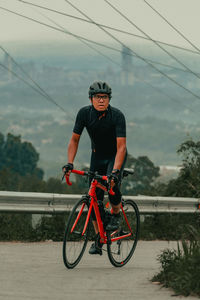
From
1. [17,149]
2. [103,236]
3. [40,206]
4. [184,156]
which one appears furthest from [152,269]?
[17,149]

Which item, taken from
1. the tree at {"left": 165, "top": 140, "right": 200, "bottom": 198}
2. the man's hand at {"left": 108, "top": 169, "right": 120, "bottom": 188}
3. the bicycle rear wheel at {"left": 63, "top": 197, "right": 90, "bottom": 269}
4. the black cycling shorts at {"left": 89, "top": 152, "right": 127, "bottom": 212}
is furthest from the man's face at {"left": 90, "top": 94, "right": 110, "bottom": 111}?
the tree at {"left": 165, "top": 140, "right": 200, "bottom": 198}

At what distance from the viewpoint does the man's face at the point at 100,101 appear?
8.34m

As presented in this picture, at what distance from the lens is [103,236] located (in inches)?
339

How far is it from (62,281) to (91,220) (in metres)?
1.38

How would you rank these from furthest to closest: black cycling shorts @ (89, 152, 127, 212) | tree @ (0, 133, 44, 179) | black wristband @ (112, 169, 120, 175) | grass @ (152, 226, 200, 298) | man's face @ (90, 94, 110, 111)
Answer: tree @ (0, 133, 44, 179)
black cycling shorts @ (89, 152, 127, 212)
man's face @ (90, 94, 110, 111)
black wristband @ (112, 169, 120, 175)
grass @ (152, 226, 200, 298)

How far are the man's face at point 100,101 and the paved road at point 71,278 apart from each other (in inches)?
70.4

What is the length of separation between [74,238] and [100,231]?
545 mm

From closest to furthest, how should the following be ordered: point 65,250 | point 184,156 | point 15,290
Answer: point 15,290, point 65,250, point 184,156

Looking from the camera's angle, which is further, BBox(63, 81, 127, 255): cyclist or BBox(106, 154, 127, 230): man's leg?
BBox(106, 154, 127, 230): man's leg

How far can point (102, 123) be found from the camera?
8422 millimetres

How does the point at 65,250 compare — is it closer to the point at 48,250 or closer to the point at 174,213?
the point at 48,250

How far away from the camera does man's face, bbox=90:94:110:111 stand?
8344mm

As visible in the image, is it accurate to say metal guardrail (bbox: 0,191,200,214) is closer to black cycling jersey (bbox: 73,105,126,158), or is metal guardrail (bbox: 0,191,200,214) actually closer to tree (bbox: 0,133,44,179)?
black cycling jersey (bbox: 73,105,126,158)

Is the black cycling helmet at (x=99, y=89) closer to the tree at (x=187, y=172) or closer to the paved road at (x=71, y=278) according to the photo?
the paved road at (x=71, y=278)
